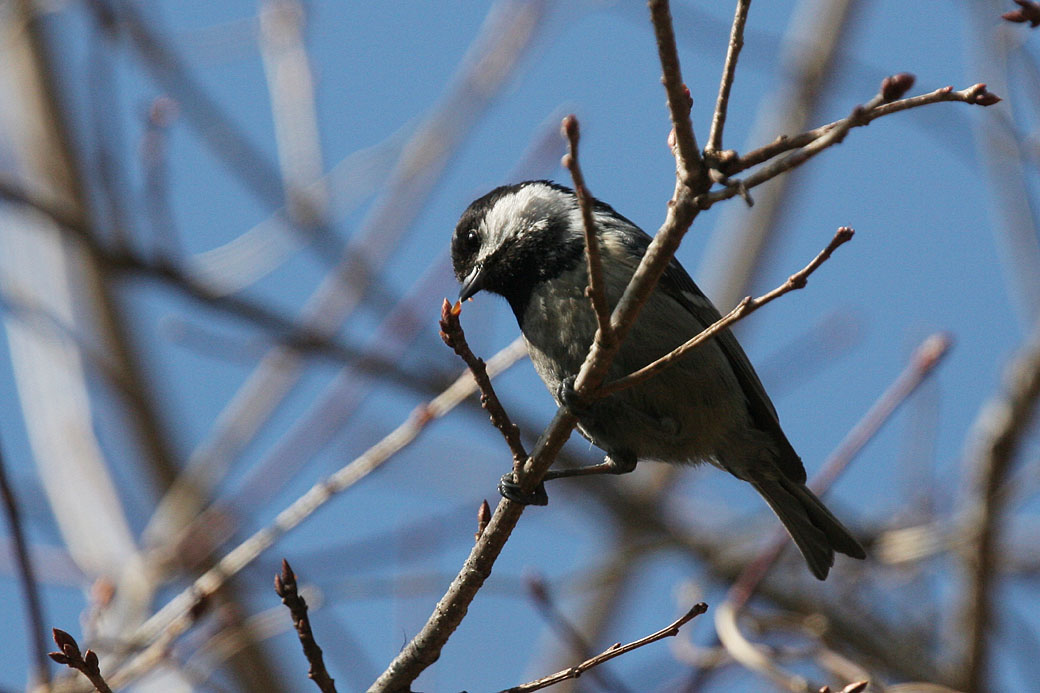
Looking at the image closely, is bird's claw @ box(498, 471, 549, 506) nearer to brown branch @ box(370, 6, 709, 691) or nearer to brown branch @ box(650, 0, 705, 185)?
brown branch @ box(370, 6, 709, 691)

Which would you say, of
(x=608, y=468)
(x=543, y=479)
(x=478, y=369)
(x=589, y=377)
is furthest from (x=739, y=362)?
(x=478, y=369)

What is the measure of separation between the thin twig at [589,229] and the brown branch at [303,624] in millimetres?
827

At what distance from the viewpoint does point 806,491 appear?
3.72 meters

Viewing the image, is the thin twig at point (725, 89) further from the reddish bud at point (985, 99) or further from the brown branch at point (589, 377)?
the reddish bud at point (985, 99)

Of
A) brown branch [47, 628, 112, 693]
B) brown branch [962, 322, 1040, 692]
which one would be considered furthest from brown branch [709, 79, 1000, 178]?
brown branch [962, 322, 1040, 692]

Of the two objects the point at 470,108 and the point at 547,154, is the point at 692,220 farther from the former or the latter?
the point at 470,108

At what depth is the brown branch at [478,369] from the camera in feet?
7.29

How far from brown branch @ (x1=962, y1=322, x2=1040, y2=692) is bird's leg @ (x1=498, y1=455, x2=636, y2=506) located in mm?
1576

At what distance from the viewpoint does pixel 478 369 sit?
2.28 m

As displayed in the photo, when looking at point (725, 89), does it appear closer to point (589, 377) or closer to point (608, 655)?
point (589, 377)

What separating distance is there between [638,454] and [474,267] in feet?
2.85

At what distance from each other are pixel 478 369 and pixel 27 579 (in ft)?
3.52

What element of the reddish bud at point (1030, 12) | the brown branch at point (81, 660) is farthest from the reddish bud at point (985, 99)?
the brown branch at point (81, 660)

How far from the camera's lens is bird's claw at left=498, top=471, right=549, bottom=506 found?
2.50m
